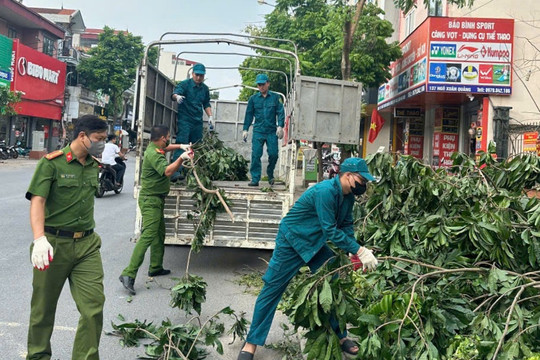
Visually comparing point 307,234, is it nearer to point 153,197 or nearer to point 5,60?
point 153,197

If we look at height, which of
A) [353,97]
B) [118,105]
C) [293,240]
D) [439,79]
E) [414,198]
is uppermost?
[118,105]

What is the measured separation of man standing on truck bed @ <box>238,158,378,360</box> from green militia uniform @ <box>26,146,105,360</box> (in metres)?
1.17

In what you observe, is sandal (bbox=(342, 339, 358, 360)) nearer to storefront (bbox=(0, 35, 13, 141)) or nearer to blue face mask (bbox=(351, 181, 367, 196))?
blue face mask (bbox=(351, 181, 367, 196))

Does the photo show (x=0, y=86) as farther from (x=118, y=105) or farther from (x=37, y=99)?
(x=118, y=105)

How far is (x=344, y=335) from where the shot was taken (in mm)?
4078

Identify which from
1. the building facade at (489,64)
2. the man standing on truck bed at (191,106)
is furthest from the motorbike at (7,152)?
the man standing on truck bed at (191,106)

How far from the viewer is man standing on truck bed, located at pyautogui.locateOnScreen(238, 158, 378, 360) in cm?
390

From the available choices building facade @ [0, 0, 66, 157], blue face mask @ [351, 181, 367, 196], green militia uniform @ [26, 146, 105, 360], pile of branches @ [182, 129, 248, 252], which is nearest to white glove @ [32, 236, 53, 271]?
green militia uniform @ [26, 146, 105, 360]

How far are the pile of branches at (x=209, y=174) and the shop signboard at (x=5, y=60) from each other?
76.1 feet

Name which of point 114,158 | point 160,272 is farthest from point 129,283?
point 114,158

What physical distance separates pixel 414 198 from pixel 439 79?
8.54 meters

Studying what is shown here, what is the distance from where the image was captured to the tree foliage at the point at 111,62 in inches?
1641

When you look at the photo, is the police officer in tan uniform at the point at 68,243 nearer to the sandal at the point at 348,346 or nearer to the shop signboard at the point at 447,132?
the sandal at the point at 348,346

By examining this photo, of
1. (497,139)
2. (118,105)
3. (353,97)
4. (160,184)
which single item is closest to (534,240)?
(353,97)
